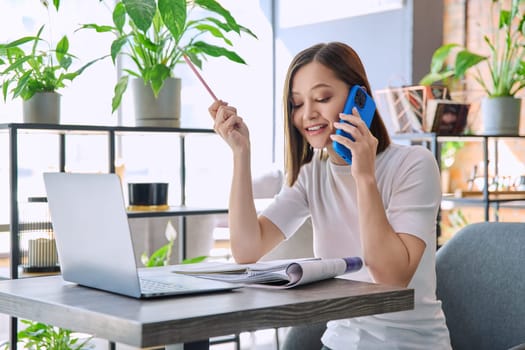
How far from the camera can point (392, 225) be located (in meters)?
1.72

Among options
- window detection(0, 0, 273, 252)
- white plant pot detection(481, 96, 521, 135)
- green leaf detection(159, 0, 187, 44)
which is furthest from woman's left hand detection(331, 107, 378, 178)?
window detection(0, 0, 273, 252)

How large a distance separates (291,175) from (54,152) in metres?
4.19

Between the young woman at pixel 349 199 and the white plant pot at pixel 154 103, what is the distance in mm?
873

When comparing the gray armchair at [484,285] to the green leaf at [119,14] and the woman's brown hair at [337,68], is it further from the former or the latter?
the green leaf at [119,14]

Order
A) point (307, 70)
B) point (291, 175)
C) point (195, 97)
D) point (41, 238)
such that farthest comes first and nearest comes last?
1. point (195, 97)
2. point (41, 238)
3. point (291, 175)
4. point (307, 70)

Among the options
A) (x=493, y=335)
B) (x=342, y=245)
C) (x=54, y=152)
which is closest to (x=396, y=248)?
(x=342, y=245)

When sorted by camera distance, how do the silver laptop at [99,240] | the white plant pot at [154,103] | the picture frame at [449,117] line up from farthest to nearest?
the picture frame at [449,117], the white plant pot at [154,103], the silver laptop at [99,240]

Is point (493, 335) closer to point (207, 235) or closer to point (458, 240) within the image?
point (458, 240)

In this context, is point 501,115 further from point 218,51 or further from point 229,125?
point 229,125

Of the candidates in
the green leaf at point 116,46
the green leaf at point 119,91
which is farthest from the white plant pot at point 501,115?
the green leaf at point 116,46

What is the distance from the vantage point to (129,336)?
1.05 metres

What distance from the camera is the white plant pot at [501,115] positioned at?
Result: 395 cm

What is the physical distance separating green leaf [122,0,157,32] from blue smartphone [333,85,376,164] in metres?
0.77

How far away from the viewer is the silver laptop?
3.99 feet
